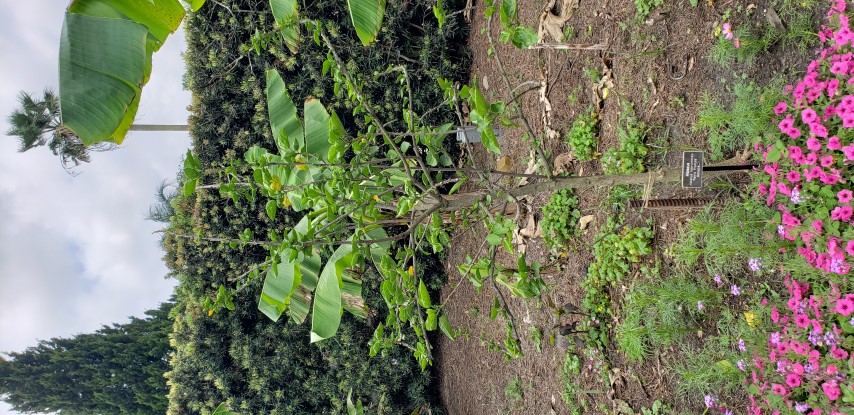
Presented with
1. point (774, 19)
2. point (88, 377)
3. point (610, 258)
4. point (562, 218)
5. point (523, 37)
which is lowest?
point (88, 377)

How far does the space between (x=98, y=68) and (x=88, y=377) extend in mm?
8380

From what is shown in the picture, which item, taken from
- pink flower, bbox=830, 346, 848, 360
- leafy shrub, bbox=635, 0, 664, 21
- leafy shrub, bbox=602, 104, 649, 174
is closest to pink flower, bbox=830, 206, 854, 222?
pink flower, bbox=830, 346, 848, 360

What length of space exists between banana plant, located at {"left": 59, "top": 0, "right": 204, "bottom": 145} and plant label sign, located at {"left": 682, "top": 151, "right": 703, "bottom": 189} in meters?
2.29

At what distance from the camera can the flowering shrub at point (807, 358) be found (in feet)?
6.58

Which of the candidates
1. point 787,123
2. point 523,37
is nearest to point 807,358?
point 787,123

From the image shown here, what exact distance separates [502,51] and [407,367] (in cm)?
377

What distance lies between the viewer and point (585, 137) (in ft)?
12.6

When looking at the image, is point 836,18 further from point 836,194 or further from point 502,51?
point 502,51

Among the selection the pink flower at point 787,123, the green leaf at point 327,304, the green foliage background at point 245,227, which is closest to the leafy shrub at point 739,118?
the pink flower at point 787,123

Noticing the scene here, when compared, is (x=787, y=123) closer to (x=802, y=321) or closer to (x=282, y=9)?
(x=802, y=321)

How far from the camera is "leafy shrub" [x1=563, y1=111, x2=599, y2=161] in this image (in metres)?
3.82

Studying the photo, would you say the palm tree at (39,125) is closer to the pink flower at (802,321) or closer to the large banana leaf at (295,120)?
the large banana leaf at (295,120)

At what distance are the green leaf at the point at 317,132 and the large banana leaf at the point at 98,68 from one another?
5.06 feet

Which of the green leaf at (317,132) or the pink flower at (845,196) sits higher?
the green leaf at (317,132)
